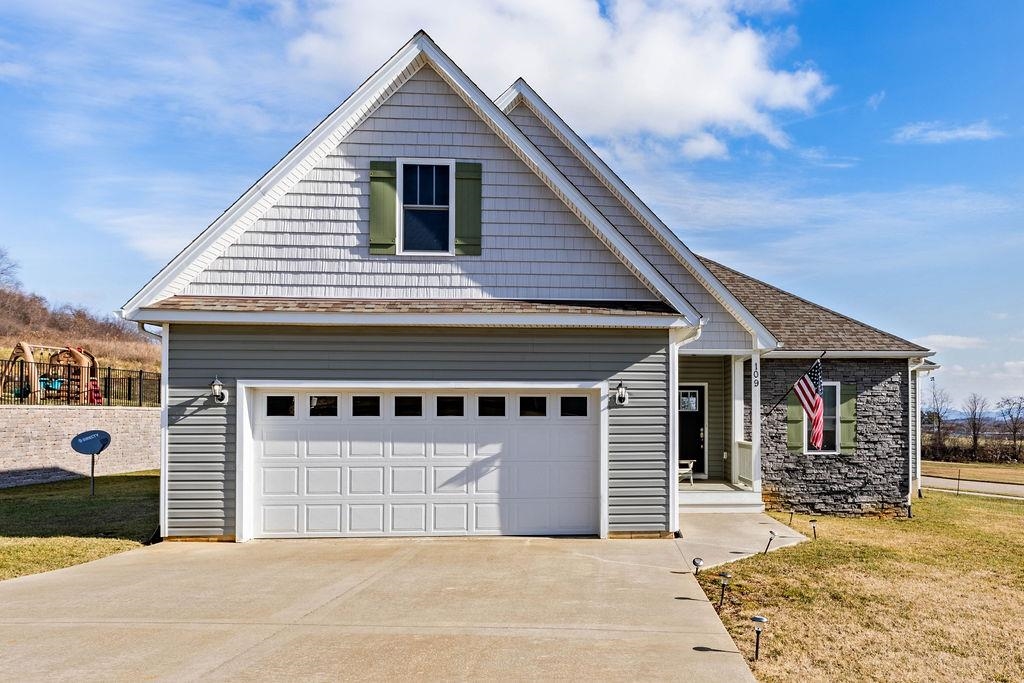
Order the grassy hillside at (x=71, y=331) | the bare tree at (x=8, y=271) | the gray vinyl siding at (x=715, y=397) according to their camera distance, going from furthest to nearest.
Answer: the bare tree at (x=8, y=271)
the grassy hillside at (x=71, y=331)
the gray vinyl siding at (x=715, y=397)

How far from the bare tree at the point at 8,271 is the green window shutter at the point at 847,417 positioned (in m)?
60.1

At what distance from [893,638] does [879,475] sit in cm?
971

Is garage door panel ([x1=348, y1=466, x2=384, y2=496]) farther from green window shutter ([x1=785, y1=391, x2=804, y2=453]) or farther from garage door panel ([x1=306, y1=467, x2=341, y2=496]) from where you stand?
green window shutter ([x1=785, y1=391, x2=804, y2=453])

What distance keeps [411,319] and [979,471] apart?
27030 millimetres

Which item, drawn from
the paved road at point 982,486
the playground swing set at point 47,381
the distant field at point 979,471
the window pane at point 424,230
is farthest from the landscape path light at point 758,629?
the distant field at point 979,471

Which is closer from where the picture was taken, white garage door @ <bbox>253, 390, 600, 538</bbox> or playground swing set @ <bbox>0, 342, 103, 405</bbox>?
white garage door @ <bbox>253, 390, 600, 538</bbox>

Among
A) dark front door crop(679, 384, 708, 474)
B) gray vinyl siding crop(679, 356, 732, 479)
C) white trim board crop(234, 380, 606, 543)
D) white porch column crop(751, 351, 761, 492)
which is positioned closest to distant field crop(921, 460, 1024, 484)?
gray vinyl siding crop(679, 356, 732, 479)

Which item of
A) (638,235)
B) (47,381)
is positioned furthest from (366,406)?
Result: (47,381)

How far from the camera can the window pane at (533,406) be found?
10.9 metres

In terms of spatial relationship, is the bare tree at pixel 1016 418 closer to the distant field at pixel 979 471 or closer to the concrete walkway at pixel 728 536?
the distant field at pixel 979 471

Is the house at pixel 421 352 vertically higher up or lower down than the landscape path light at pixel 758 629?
higher up

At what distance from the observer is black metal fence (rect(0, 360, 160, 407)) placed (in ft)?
74.5

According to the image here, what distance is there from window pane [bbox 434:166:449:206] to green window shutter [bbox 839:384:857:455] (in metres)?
9.26

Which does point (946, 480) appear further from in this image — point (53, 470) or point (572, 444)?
point (53, 470)
